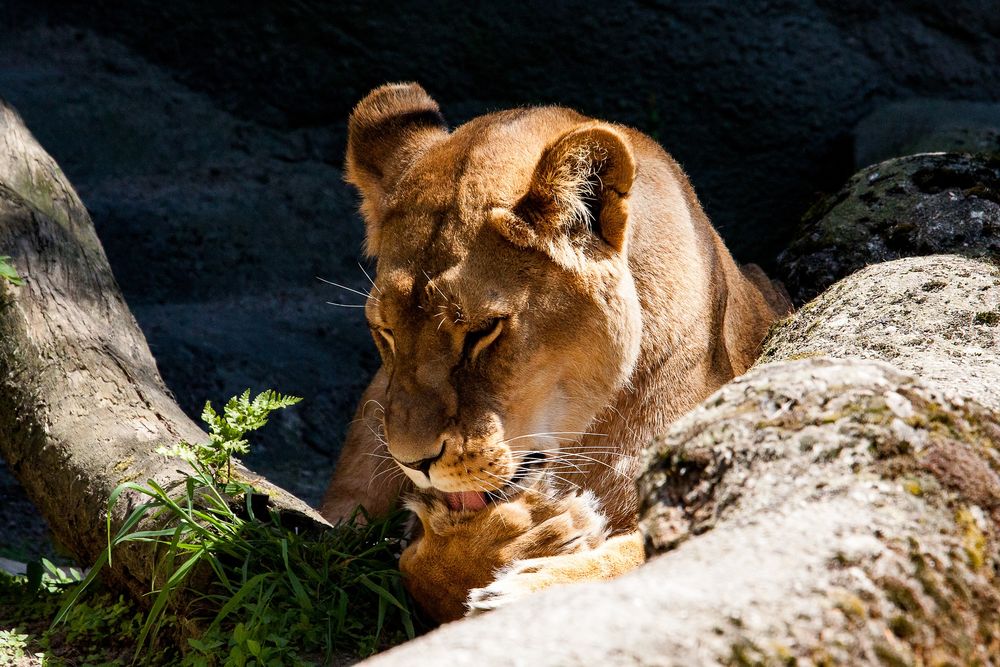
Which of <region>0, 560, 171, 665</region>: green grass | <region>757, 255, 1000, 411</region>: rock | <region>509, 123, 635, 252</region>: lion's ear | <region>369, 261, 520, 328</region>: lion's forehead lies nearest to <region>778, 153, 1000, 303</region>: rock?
<region>757, 255, 1000, 411</region>: rock

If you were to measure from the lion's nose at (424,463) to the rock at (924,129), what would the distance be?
15.0 ft

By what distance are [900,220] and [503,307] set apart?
2.69 m

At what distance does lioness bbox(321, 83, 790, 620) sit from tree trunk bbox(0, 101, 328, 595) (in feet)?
2.55

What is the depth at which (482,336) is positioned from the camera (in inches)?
126

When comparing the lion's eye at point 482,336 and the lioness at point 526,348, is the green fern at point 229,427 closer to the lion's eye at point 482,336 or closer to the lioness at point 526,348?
the lioness at point 526,348

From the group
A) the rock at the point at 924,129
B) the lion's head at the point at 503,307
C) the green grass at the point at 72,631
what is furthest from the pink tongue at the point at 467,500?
the rock at the point at 924,129

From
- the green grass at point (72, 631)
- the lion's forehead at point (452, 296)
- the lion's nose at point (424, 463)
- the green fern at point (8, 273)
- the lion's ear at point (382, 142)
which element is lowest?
the green grass at point (72, 631)

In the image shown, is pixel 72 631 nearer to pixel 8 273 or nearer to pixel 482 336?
pixel 8 273

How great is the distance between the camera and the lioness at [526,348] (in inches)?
125

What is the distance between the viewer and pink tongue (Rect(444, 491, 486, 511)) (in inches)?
131

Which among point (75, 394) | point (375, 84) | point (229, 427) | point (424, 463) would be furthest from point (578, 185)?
point (375, 84)

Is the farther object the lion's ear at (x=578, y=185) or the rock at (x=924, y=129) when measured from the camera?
the rock at (x=924, y=129)

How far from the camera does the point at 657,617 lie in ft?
5.66

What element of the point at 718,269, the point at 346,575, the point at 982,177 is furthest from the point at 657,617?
the point at 982,177
